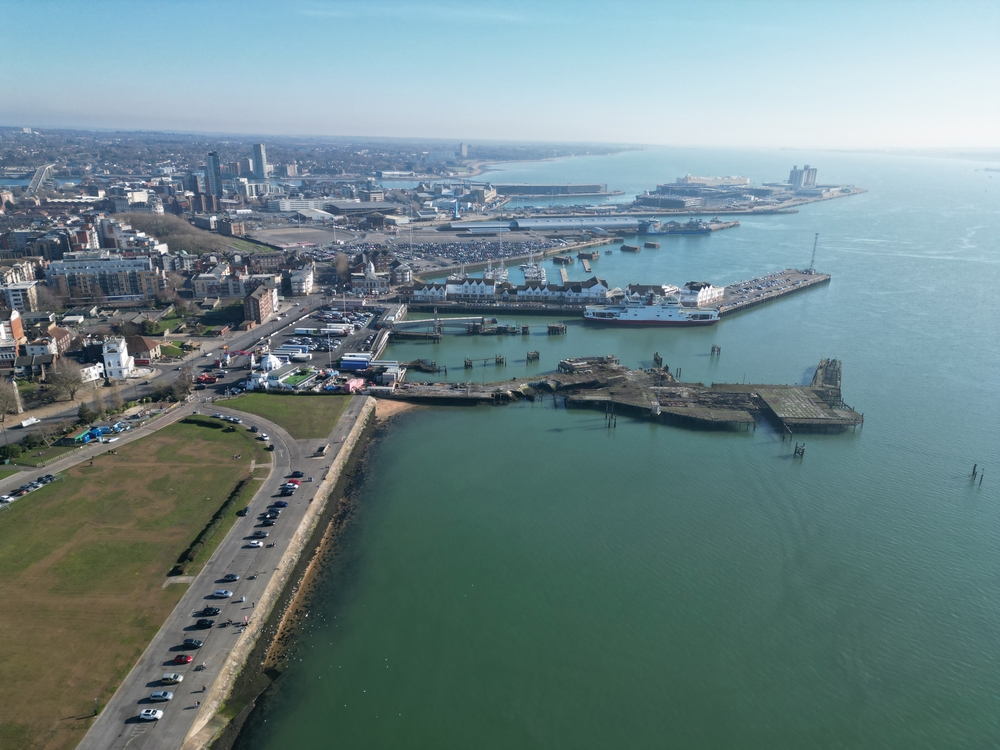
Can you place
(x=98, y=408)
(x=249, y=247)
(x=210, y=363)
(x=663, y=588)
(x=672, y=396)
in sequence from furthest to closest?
1. (x=249, y=247)
2. (x=210, y=363)
3. (x=672, y=396)
4. (x=98, y=408)
5. (x=663, y=588)

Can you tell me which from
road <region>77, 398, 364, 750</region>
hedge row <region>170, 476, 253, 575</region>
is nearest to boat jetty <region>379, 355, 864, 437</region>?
hedge row <region>170, 476, 253, 575</region>

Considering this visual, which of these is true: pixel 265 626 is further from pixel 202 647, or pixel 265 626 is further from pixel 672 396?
pixel 672 396

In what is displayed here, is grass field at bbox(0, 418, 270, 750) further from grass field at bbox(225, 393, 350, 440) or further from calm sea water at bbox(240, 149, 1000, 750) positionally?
calm sea water at bbox(240, 149, 1000, 750)

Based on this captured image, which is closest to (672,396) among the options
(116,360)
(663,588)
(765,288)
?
(663,588)

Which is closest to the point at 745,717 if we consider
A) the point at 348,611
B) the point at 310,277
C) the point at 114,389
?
the point at 348,611

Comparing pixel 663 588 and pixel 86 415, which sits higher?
pixel 86 415

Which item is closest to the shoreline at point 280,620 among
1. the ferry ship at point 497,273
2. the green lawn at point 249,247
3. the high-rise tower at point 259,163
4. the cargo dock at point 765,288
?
the ferry ship at point 497,273

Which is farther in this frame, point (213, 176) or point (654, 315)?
point (213, 176)
